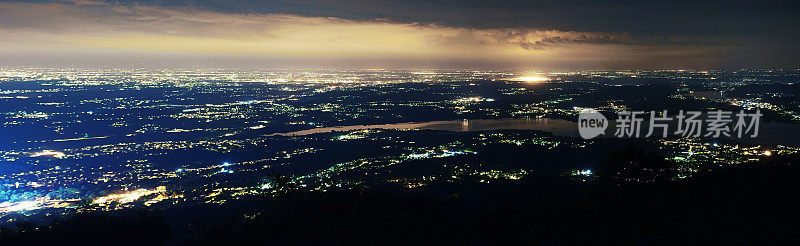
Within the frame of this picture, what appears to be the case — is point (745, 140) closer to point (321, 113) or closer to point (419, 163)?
point (419, 163)

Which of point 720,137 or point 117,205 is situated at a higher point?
point 720,137

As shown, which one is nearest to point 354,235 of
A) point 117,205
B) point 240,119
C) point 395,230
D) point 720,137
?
point 395,230

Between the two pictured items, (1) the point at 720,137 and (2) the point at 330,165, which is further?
(1) the point at 720,137

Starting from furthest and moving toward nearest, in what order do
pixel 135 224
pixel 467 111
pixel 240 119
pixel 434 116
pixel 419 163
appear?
Answer: pixel 467 111
pixel 434 116
pixel 240 119
pixel 419 163
pixel 135 224

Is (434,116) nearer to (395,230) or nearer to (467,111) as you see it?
(467,111)

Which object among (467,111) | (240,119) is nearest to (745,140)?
(467,111)

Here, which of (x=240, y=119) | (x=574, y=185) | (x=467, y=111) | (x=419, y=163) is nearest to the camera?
(x=574, y=185)
